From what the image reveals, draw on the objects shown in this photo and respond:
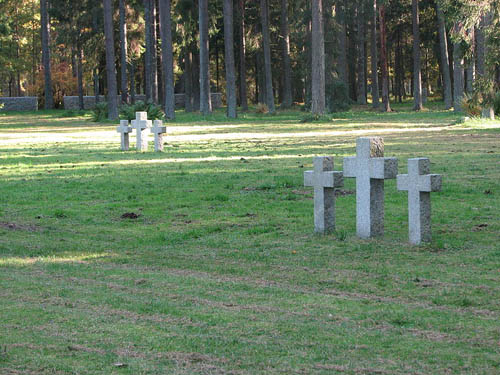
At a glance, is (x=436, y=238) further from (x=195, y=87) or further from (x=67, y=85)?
(x=67, y=85)

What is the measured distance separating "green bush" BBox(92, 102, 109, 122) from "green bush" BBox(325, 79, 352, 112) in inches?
574

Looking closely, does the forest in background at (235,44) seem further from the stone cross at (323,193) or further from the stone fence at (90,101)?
the stone cross at (323,193)

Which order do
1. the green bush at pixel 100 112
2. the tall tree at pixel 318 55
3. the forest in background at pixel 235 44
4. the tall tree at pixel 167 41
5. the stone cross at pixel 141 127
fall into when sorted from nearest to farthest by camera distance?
1. the stone cross at pixel 141 127
2. the tall tree at pixel 318 55
3. the tall tree at pixel 167 41
4. the forest in background at pixel 235 44
5. the green bush at pixel 100 112

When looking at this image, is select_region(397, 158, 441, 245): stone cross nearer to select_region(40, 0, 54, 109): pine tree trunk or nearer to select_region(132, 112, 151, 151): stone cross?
select_region(132, 112, 151, 151): stone cross

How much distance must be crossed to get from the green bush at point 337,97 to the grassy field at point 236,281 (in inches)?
1440

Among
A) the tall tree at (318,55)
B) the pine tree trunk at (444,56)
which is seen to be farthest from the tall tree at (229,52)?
the pine tree trunk at (444,56)

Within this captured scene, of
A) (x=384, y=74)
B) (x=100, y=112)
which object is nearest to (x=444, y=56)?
(x=384, y=74)

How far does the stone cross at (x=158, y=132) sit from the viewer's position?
76.5 ft

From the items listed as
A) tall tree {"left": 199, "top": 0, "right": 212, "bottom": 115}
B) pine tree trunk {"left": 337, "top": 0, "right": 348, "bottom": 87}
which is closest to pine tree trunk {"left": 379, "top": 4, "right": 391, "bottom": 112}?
pine tree trunk {"left": 337, "top": 0, "right": 348, "bottom": 87}

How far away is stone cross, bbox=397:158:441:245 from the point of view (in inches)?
347

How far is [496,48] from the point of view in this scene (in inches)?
578

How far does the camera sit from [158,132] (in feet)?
76.6

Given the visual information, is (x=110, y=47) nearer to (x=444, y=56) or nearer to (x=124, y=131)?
(x=444, y=56)

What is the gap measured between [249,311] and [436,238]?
3.74 metres
